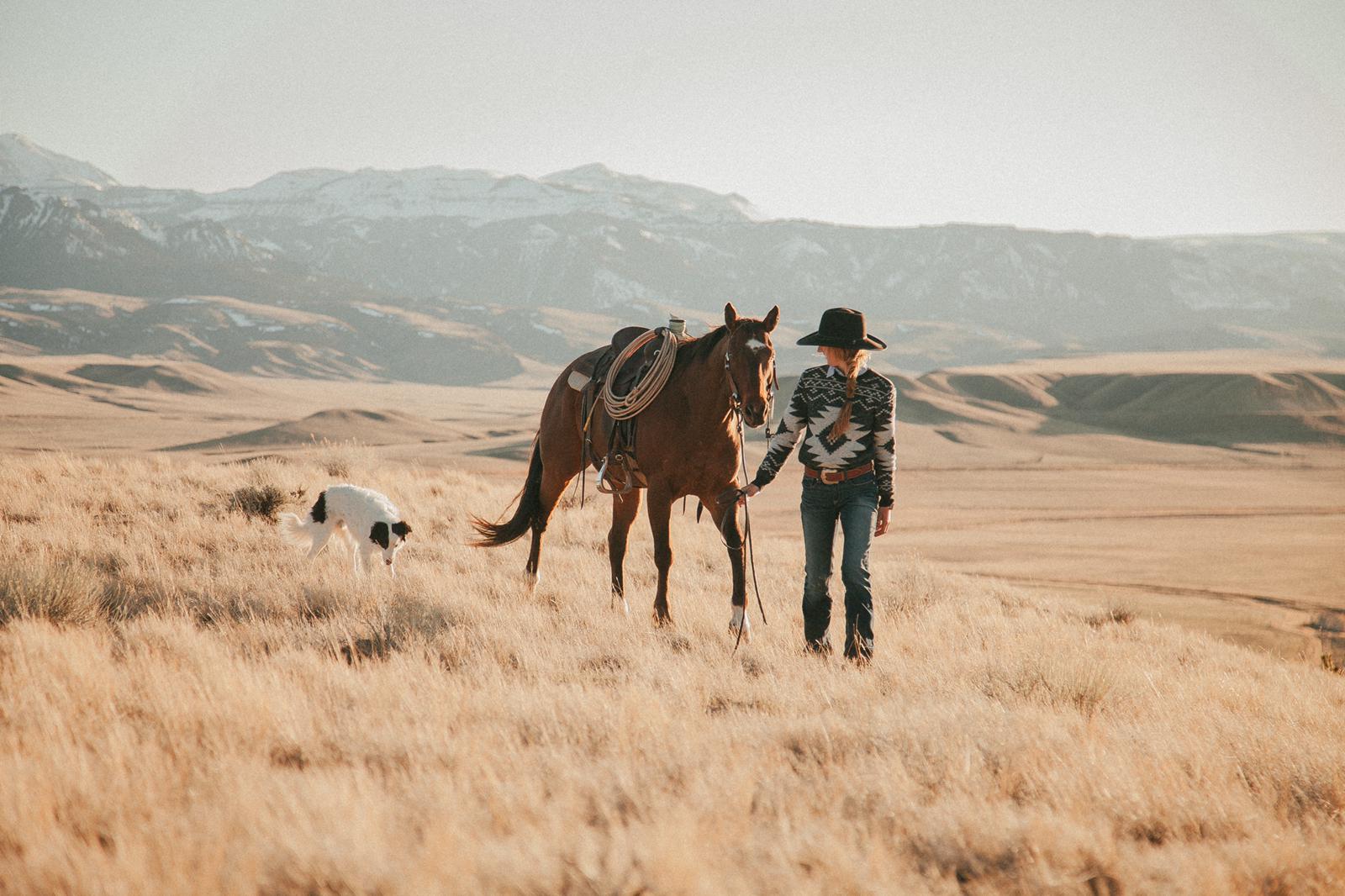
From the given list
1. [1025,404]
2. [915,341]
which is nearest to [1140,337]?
[915,341]

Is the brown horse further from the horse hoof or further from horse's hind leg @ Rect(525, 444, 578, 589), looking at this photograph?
horse's hind leg @ Rect(525, 444, 578, 589)

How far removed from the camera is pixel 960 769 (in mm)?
3562

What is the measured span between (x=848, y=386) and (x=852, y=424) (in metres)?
0.22

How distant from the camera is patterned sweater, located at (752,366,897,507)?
16.8ft

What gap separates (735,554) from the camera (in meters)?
5.92

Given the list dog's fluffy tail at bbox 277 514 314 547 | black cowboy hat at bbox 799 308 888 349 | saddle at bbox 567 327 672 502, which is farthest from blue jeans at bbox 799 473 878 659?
dog's fluffy tail at bbox 277 514 314 547

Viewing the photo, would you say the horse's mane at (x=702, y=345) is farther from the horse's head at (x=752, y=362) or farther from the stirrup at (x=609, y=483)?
the stirrup at (x=609, y=483)

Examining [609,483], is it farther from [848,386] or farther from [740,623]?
[848,386]

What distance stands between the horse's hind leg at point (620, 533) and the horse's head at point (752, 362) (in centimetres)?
178

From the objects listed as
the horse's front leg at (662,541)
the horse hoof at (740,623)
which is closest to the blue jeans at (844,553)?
the horse hoof at (740,623)

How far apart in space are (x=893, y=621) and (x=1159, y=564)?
1396 centimetres

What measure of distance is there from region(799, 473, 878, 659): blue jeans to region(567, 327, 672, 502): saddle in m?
1.61

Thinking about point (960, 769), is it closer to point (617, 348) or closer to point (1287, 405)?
point (617, 348)

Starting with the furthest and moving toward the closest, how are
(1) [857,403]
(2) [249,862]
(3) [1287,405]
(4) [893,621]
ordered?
(3) [1287,405], (4) [893,621], (1) [857,403], (2) [249,862]
